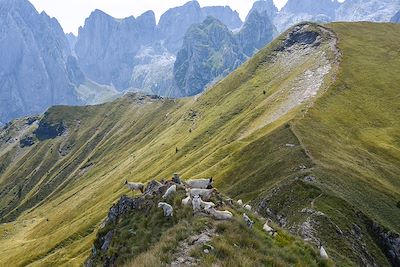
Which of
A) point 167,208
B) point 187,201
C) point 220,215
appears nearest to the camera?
point 220,215

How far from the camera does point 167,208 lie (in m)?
30.8

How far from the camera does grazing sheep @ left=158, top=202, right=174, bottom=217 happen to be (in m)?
30.1

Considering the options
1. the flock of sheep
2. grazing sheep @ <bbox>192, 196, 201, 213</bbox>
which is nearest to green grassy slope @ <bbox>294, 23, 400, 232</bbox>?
the flock of sheep

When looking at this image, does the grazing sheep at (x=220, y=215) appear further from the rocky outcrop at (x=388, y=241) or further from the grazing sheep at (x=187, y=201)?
the rocky outcrop at (x=388, y=241)

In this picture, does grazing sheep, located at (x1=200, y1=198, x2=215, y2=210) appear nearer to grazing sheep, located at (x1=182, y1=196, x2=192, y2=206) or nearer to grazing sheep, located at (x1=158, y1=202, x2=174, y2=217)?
grazing sheep, located at (x1=182, y1=196, x2=192, y2=206)

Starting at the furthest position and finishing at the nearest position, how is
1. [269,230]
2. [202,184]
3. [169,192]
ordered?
[202,184] < [169,192] < [269,230]

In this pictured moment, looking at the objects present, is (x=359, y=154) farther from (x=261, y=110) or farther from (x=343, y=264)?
(x=261, y=110)

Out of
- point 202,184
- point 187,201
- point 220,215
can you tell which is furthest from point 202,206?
point 202,184

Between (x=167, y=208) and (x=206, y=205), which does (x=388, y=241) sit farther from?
(x=167, y=208)

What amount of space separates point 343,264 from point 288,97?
100658mm

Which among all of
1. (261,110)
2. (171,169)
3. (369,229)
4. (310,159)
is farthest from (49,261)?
(369,229)

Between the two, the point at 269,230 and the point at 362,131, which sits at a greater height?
the point at 269,230

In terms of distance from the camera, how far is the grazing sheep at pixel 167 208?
30.1 m

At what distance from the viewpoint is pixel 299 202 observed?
57469 mm
